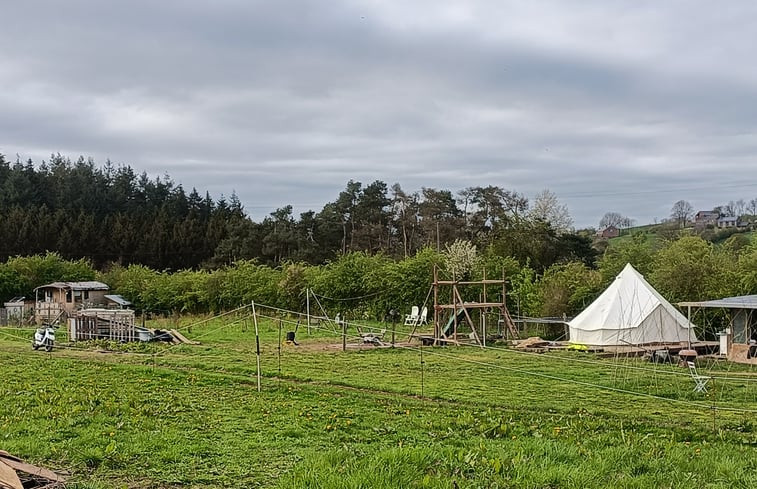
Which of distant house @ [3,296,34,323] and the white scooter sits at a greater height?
distant house @ [3,296,34,323]

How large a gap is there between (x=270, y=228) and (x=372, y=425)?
5648 centimetres

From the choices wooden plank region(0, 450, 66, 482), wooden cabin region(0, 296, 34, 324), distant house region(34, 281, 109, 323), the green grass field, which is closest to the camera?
wooden plank region(0, 450, 66, 482)

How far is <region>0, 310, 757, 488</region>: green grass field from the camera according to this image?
6.39m

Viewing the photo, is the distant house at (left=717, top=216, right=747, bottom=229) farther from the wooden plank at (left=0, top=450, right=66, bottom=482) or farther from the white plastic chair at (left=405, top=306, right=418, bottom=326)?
the wooden plank at (left=0, top=450, right=66, bottom=482)

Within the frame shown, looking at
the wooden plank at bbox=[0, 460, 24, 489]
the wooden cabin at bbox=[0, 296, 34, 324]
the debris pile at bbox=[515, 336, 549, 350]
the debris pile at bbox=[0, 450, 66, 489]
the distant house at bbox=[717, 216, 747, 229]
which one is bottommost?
the debris pile at bbox=[515, 336, 549, 350]

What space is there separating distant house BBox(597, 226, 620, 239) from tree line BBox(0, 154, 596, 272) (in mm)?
21698

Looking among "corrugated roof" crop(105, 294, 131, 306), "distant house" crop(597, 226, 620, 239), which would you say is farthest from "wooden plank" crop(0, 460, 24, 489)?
"distant house" crop(597, 226, 620, 239)

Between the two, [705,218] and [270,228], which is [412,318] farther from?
[705,218]

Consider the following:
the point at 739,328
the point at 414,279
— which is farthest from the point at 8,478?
the point at 414,279

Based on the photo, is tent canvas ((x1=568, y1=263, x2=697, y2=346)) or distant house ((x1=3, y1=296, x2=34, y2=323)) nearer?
tent canvas ((x1=568, y1=263, x2=697, y2=346))

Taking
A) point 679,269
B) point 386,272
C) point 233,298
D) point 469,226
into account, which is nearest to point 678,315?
point 679,269

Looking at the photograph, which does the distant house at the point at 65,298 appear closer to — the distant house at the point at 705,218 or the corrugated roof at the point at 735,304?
the corrugated roof at the point at 735,304

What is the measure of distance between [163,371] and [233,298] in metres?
24.4

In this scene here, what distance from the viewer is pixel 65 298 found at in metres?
38.3
